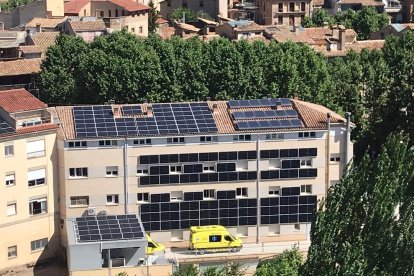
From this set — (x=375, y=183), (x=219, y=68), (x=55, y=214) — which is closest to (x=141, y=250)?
(x=55, y=214)

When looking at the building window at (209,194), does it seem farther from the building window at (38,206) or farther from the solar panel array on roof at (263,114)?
the building window at (38,206)

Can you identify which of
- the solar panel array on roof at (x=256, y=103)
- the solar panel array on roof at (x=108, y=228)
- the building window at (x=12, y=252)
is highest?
the solar panel array on roof at (x=256, y=103)

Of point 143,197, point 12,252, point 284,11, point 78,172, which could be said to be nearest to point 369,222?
point 143,197

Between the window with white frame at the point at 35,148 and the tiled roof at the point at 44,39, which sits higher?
the tiled roof at the point at 44,39

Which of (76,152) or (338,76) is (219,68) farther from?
(76,152)

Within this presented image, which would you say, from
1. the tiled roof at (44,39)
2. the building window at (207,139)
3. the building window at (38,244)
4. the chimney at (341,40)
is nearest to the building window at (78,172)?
the building window at (38,244)

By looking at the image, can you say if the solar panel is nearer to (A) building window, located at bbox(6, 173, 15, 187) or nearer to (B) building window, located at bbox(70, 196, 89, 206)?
(B) building window, located at bbox(70, 196, 89, 206)

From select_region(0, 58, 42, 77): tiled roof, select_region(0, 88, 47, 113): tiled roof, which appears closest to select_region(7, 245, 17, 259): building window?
select_region(0, 88, 47, 113): tiled roof

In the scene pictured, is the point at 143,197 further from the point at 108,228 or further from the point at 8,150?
the point at 8,150
